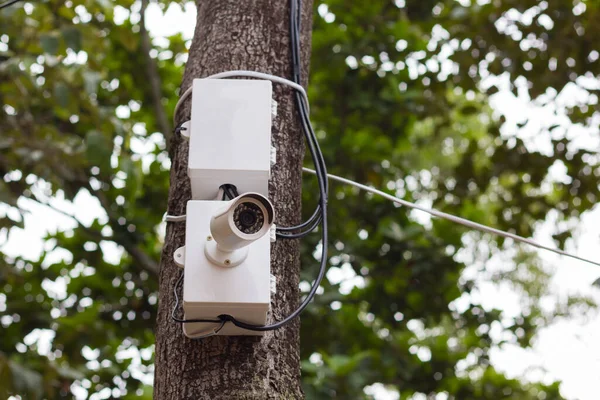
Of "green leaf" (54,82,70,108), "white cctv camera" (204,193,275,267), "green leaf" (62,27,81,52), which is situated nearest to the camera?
"white cctv camera" (204,193,275,267)

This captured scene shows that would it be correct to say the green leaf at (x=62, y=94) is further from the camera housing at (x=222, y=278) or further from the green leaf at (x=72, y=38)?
the camera housing at (x=222, y=278)

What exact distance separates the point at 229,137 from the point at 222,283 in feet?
0.91

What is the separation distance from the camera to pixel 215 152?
4.25 feet

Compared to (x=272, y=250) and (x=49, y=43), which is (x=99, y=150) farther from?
(x=272, y=250)

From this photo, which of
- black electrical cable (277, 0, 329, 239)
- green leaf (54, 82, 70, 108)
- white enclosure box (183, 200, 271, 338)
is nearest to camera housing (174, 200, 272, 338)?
white enclosure box (183, 200, 271, 338)

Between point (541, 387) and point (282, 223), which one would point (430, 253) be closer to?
point (541, 387)

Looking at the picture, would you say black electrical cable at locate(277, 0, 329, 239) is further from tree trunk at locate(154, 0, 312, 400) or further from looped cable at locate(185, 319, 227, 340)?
looped cable at locate(185, 319, 227, 340)

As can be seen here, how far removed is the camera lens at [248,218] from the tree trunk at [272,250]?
0.24 metres

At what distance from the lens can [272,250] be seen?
139 centimetres

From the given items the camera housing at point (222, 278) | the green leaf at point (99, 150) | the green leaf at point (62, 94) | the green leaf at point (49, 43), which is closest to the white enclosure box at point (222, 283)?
the camera housing at point (222, 278)

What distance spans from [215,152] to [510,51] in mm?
3390

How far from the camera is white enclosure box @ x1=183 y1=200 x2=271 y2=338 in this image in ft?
3.89

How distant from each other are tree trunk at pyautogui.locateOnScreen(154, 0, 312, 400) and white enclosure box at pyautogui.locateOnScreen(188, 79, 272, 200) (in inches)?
6.6

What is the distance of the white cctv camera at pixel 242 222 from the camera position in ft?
3.75
